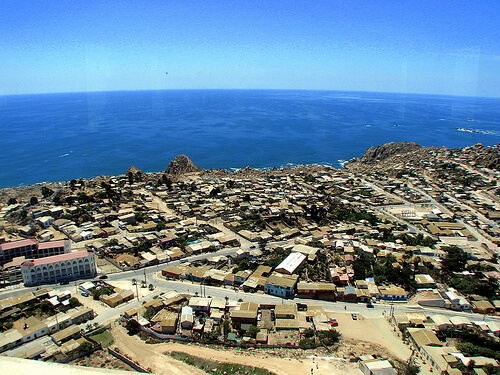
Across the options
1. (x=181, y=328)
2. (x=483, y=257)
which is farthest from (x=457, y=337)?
(x=181, y=328)

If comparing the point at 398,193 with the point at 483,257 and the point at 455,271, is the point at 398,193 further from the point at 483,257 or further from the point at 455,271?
the point at 455,271

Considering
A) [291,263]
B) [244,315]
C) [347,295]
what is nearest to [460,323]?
[347,295]

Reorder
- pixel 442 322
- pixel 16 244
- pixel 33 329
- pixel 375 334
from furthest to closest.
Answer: pixel 16 244 < pixel 442 322 < pixel 375 334 < pixel 33 329

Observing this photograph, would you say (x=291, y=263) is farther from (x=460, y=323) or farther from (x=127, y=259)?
(x=127, y=259)

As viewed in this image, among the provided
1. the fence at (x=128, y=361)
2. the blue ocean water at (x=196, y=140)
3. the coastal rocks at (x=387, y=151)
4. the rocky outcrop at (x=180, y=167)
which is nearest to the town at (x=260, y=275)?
the fence at (x=128, y=361)

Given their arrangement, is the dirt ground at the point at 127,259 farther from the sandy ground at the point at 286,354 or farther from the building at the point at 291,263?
the building at the point at 291,263

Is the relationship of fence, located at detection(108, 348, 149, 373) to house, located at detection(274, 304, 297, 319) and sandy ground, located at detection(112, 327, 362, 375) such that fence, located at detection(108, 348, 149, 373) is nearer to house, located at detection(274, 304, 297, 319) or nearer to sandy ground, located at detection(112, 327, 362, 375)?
sandy ground, located at detection(112, 327, 362, 375)
